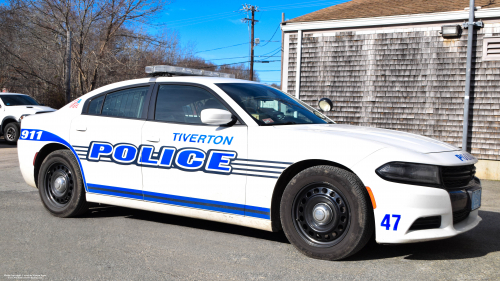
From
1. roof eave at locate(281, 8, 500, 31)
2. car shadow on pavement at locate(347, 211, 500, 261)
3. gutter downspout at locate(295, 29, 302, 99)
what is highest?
roof eave at locate(281, 8, 500, 31)

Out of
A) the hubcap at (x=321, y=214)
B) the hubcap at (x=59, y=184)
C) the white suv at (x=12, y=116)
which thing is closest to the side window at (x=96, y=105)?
the hubcap at (x=59, y=184)

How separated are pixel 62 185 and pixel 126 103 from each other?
1.22 meters

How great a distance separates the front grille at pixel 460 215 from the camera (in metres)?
3.65

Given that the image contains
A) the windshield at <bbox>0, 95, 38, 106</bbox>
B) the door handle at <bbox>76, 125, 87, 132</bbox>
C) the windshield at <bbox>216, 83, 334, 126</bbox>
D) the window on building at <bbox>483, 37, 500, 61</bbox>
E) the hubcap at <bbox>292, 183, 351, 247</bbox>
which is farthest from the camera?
the windshield at <bbox>0, 95, 38, 106</bbox>

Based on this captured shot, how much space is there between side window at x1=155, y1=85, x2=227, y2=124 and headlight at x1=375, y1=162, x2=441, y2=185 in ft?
5.50

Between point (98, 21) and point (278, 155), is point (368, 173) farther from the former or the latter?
point (98, 21)

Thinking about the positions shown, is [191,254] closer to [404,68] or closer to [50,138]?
[50,138]

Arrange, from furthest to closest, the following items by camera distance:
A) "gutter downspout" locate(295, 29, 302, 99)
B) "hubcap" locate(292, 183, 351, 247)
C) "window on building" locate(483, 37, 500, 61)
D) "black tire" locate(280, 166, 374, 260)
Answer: "gutter downspout" locate(295, 29, 302, 99) → "window on building" locate(483, 37, 500, 61) → "hubcap" locate(292, 183, 351, 247) → "black tire" locate(280, 166, 374, 260)

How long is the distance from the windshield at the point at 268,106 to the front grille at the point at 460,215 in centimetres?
157

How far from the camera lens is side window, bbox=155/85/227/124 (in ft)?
15.0

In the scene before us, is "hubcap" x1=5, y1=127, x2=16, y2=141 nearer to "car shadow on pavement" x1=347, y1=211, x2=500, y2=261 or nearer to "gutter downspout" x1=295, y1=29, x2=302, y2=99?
"gutter downspout" x1=295, y1=29, x2=302, y2=99

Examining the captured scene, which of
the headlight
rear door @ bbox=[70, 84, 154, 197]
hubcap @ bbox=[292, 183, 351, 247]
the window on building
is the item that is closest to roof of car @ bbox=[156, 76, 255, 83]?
rear door @ bbox=[70, 84, 154, 197]

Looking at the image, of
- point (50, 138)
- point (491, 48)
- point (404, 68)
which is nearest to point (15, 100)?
point (50, 138)

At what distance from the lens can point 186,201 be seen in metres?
4.42
